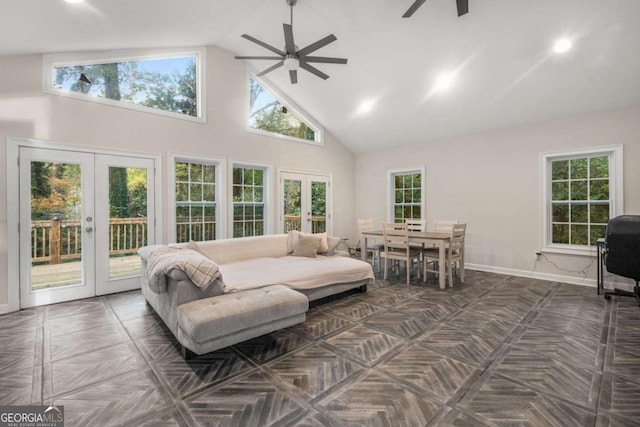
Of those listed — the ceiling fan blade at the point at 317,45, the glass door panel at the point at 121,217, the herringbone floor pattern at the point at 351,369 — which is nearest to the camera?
the herringbone floor pattern at the point at 351,369

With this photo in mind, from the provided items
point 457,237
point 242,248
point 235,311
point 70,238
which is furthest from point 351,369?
point 70,238

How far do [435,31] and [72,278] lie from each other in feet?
18.8

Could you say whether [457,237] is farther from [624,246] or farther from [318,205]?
[318,205]

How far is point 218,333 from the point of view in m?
2.25

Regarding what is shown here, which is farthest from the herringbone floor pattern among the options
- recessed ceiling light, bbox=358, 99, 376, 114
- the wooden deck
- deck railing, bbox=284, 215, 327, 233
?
recessed ceiling light, bbox=358, 99, 376, 114

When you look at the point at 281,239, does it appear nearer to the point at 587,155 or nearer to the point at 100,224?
the point at 100,224

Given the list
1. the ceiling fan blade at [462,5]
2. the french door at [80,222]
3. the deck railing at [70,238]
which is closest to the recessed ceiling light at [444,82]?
the ceiling fan blade at [462,5]

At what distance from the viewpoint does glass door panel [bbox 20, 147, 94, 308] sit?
3.57 metres

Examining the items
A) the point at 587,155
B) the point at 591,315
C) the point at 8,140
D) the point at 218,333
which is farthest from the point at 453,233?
the point at 8,140

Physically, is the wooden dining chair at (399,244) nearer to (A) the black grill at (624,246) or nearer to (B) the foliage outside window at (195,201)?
(A) the black grill at (624,246)

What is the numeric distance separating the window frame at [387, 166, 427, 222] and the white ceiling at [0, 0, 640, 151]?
1037mm

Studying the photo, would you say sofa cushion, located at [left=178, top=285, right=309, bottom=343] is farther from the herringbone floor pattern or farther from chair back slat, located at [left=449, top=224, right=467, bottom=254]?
chair back slat, located at [left=449, top=224, right=467, bottom=254]

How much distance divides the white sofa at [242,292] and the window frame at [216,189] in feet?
3.69

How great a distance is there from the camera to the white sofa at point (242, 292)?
229cm
